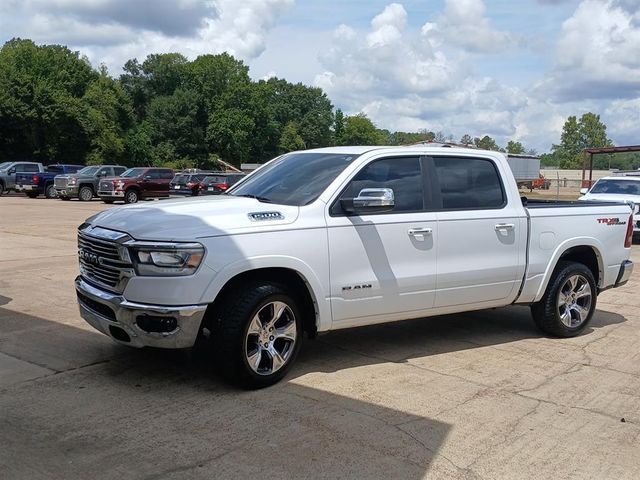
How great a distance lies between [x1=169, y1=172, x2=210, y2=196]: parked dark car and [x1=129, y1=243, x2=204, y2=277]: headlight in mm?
27100

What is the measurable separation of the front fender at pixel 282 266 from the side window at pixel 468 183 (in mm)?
1570

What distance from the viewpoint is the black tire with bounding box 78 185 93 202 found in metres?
31.5

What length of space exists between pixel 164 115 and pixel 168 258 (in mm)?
90783

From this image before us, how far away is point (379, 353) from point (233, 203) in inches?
79.2

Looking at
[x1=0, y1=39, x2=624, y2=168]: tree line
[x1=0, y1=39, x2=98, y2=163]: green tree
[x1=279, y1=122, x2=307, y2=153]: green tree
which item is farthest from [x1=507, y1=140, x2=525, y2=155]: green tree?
[x1=0, y1=39, x2=98, y2=163]: green tree

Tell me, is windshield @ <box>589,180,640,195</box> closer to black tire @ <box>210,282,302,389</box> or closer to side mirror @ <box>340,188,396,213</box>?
side mirror @ <box>340,188,396,213</box>

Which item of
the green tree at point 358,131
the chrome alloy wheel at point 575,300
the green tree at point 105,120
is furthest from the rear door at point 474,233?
the green tree at point 358,131

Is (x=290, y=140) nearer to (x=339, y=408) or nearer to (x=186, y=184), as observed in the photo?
(x=186, y=184)

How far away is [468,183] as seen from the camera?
6383 mm

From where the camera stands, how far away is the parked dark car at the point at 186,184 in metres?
31.7

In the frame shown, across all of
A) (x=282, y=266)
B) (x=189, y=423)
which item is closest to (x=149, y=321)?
(x=189, y=423)

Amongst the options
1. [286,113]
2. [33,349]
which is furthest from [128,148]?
[33,349]

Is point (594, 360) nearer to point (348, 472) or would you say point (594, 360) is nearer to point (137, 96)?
point (348, 472)

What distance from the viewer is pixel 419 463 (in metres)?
3.95
